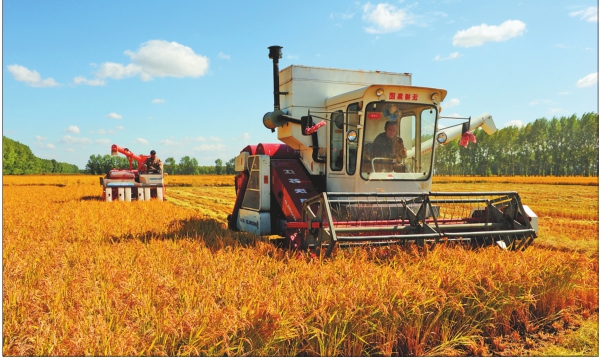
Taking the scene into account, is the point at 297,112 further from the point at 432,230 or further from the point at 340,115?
the point at 432,230

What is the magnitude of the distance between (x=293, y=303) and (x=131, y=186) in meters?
13.4

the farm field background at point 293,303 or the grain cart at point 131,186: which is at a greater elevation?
the grain cart at point 131,186

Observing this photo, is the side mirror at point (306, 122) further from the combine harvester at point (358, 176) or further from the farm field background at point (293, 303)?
the farm field background at point (293, 303)

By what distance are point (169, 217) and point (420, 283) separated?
697cm

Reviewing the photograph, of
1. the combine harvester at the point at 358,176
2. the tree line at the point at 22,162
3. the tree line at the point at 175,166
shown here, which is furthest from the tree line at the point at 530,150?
the tree line at the point at 22,162

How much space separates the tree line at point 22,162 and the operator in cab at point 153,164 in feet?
163

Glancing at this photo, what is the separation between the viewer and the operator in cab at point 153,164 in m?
16.4

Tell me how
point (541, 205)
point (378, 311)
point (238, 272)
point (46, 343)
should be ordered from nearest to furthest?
point (46, 343), point (378, 311), point (238, 272), point (541, 205)

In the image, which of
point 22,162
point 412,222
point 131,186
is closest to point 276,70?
point 412,222

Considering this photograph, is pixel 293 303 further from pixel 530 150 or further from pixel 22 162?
pixel 22 162

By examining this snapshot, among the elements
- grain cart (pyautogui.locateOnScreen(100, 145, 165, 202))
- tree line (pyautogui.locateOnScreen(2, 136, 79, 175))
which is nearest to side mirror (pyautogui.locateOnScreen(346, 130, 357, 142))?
grain cart (pyautogui.locateOnScreen(100, 145, 165, 202))

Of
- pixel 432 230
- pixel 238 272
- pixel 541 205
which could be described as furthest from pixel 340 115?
pixel 541 205

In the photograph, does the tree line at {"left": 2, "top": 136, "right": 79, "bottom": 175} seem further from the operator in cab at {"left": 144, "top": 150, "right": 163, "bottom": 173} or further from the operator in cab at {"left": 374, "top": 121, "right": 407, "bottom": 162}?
the operator in cab at {"left": 374, "top": 121, "right": 407, "bottom": 162}

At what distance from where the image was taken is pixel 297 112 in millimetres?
7281
